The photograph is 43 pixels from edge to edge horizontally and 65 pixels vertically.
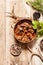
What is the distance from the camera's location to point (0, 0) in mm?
3770

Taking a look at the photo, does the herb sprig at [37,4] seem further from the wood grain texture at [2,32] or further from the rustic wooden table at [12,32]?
the wood grain texture at [2,32]

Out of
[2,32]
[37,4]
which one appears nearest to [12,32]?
[2,32]

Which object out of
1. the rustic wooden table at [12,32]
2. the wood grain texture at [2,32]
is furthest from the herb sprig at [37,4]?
the wood grain texture at [2,32]

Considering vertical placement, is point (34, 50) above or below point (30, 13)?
below

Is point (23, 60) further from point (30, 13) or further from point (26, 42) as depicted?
point (30, 13)

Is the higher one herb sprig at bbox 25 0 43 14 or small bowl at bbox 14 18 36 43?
herb sprig at bbox 25 0 43 14

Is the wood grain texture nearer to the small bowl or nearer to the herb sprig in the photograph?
the small bowl

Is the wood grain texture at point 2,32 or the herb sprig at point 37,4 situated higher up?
the herb sprig at point 37,4

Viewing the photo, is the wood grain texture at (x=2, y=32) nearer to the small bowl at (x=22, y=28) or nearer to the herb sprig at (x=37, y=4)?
the small bowl at (x=22, y=28)

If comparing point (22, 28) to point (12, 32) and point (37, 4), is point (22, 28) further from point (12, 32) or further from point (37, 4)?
point (37, 4)

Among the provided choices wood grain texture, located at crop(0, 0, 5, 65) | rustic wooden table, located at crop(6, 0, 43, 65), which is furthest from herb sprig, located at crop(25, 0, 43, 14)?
wood grain texture, located at crop(0, 0, 5, 65)

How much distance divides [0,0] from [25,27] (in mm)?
320

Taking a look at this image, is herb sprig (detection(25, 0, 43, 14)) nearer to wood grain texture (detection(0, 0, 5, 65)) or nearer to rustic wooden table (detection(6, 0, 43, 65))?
rustic wooden table (detection(6, 0, 43, 65))

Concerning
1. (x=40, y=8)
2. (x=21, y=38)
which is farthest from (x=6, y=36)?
(x=40, y=8)
